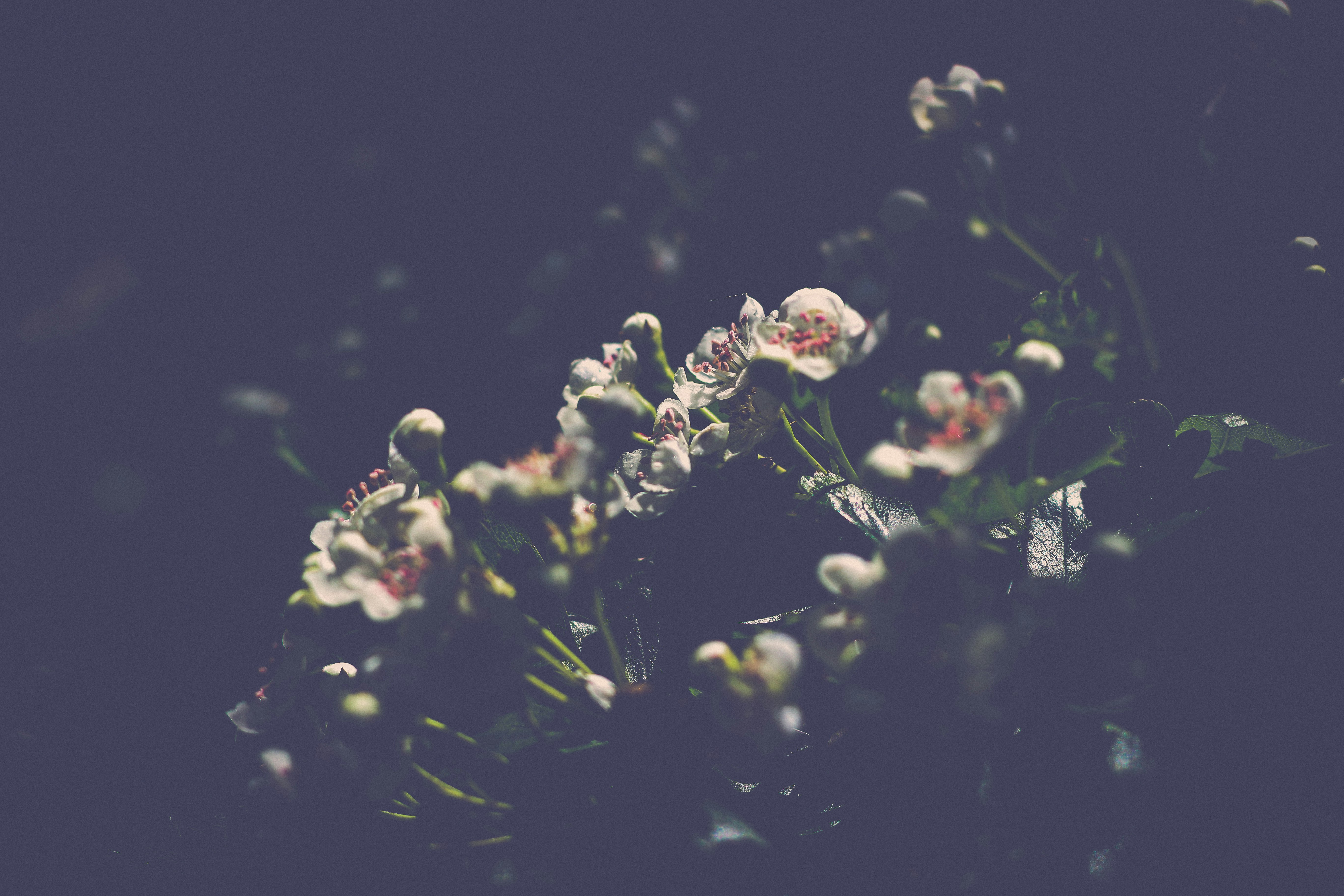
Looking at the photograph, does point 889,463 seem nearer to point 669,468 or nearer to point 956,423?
point 956,423

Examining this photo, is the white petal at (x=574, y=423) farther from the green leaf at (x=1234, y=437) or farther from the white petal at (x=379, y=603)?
the green leaf at (x=1234, y=437)

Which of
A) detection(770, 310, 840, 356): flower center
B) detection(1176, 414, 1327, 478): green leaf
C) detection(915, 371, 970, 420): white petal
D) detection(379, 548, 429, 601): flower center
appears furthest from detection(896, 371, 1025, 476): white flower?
detection(379, 548, 429, 601): flower center

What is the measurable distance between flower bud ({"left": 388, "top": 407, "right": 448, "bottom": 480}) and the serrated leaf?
0.29 m

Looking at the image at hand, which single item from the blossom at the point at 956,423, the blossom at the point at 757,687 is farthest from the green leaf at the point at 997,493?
the blossom at the point at 757,687

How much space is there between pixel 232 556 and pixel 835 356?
832 millimetres

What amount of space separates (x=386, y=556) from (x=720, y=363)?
1.10 ft

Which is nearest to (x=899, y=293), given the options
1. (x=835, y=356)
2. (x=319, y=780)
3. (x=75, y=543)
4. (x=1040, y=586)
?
(x=835, y=356)

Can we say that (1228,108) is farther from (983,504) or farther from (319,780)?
(319,780)

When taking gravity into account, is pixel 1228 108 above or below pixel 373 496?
below

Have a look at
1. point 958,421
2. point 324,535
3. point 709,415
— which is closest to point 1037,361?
point 958,421

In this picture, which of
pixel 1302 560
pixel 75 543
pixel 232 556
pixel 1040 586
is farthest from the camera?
pixel 75 543

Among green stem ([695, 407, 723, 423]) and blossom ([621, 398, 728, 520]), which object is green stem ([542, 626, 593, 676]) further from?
green stem ([695, 407, 723, 423])

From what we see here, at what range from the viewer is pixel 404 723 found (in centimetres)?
44

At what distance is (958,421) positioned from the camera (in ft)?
1.44
